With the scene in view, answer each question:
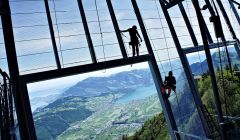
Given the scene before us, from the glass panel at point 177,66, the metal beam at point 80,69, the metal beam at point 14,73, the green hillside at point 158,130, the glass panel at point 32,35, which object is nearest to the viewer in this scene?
the metal beam at point 14,73

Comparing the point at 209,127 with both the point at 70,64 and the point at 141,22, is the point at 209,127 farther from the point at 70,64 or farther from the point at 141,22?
the point at 70,64

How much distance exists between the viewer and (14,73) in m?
6.15

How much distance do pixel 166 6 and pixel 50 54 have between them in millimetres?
4763

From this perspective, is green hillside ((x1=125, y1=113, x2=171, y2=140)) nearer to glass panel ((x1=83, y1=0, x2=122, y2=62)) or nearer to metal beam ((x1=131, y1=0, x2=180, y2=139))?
metal beam ((x1=131, y1=0, x2=180, y2=139))

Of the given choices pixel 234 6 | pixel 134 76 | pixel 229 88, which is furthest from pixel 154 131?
pixel 134 76

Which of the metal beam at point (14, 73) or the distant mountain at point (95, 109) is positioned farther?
the distant mountain at point (95, 109)

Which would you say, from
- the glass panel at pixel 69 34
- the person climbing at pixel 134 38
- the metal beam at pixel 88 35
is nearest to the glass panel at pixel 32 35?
the glass panel at pixel 69 34

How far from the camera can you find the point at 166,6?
9977 mm

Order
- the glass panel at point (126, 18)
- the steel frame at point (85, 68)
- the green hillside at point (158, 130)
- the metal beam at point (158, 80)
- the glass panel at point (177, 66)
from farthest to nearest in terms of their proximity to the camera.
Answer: the green hillside at point (158, 130), the glass panel at point (177, 66), the glass panel at point (126, 18), the metal beam at point (158, 80), the steel frame at point (85, 68)

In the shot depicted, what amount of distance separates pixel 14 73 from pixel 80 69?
111 inches

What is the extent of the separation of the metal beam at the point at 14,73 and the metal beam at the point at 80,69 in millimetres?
1151

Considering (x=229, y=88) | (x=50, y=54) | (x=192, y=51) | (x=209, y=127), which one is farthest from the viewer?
(x=229, y=88)

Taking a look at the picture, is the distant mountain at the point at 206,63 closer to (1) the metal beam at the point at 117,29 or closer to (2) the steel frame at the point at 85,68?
(2) the steel frame at the point at 85,68

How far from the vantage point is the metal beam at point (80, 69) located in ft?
26.3
